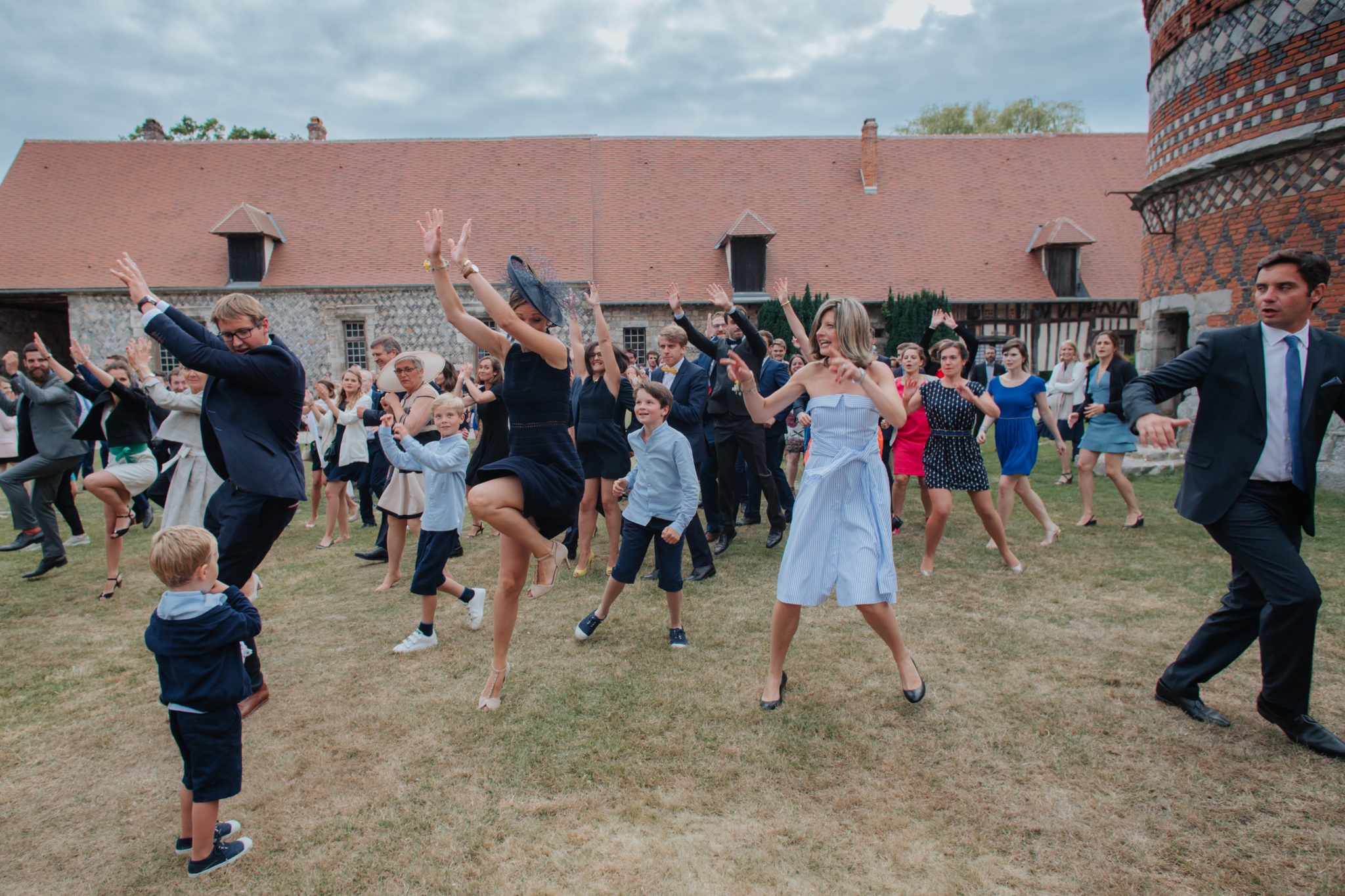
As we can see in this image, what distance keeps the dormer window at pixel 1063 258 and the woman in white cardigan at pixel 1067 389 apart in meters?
12.0

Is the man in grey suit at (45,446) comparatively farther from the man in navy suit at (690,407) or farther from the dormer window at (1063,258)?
the dormer window at (1063,258)

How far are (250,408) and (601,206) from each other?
22.1 meters

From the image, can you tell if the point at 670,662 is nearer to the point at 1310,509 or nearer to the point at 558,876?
the point at 558,876

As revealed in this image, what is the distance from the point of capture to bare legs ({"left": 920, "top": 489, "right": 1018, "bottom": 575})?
19.8 ft

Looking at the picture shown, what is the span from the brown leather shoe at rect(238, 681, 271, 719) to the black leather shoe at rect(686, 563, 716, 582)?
3251 millimetres

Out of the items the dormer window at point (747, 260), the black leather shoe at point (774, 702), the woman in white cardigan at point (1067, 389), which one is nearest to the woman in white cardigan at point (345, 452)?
the black leather shoe at point (774, 702)

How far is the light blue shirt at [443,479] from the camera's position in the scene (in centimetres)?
483

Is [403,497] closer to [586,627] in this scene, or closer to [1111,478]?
[586,627]

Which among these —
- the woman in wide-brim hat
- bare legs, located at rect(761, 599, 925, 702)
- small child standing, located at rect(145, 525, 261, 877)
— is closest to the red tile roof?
the woman in wide-brim hat

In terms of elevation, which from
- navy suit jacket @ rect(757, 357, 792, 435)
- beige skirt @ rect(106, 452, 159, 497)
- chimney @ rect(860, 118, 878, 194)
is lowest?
beige skirt @ rect(106, 452, 159, 497)

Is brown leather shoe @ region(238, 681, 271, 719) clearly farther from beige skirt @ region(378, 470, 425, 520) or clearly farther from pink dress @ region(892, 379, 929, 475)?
pink dress @ region(892, 379, 929, 475)

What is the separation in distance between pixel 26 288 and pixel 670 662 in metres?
26.8

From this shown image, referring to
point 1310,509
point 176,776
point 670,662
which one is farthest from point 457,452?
point 1310,509

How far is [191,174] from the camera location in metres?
24.6
